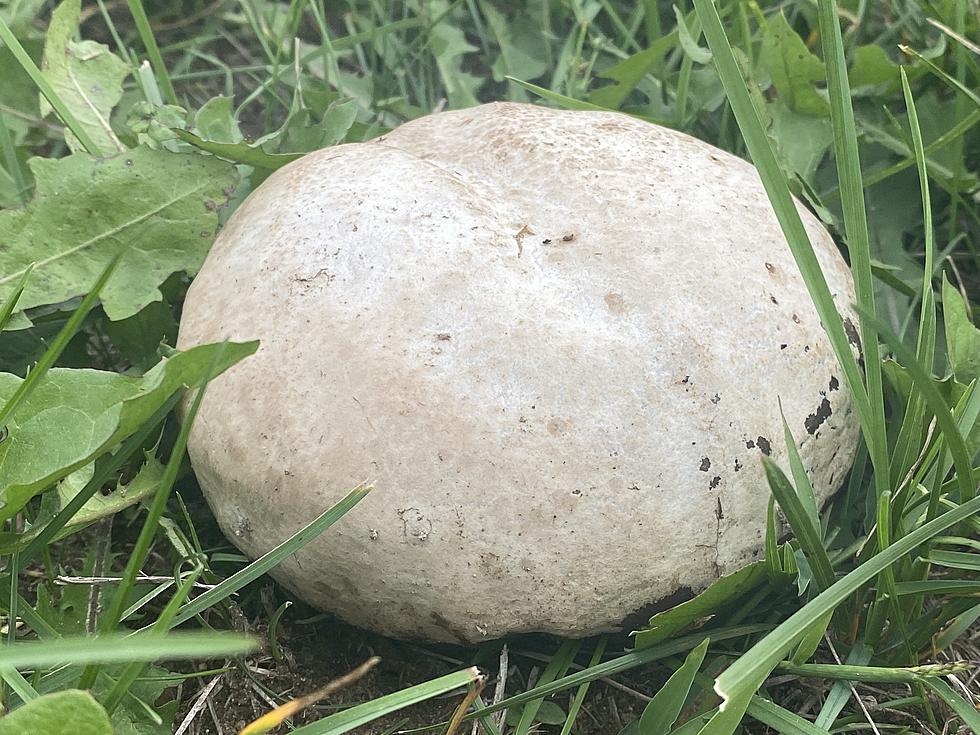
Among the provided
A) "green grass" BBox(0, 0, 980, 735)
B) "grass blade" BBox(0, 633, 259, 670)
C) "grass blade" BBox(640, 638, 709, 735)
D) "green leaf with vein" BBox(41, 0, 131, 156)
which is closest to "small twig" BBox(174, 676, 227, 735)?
"green grass" BBox(0, 0, 980, 735)

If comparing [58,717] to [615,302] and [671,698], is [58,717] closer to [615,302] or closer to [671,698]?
[671,698]

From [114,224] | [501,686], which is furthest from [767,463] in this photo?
[114,224]

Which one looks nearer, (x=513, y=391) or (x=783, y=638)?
(x=783, y=638)

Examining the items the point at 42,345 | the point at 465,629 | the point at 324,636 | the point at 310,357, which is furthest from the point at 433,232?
the point at 42,345

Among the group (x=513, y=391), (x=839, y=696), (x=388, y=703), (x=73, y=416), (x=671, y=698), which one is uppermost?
(x=73, y=416)

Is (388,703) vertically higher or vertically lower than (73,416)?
lower

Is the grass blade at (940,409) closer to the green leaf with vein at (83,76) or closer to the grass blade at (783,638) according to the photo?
the grass blade at (783,638)
